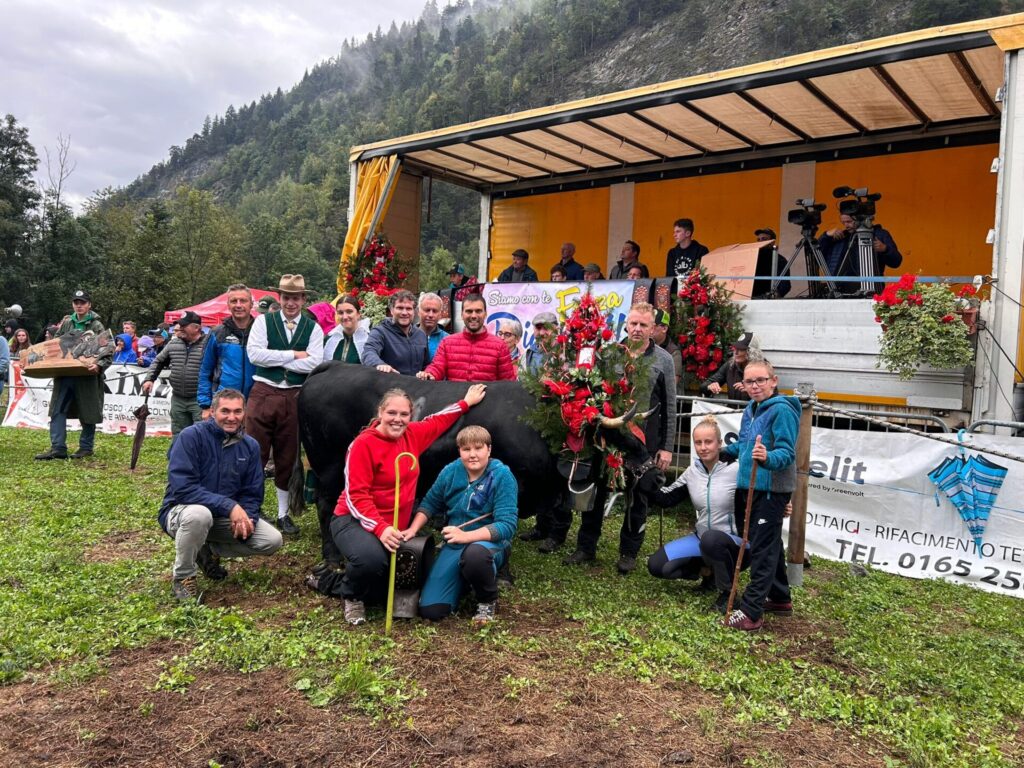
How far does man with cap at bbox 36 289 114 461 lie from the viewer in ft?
30.2

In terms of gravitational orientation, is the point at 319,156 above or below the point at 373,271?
above

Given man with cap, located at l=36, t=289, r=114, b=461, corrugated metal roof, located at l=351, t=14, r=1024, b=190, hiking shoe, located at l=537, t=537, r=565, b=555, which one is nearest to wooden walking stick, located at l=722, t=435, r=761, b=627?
hiking shoe, located at l=537, t=537, r=565, b=555

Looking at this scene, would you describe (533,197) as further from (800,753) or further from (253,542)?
(800,753)

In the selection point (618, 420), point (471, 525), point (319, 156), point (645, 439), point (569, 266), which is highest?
point (319, 156)

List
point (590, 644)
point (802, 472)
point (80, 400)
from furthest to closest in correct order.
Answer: point (80, 400)
point (802, 472)
point (590, 644)

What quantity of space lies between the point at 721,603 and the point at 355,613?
223 centimetres

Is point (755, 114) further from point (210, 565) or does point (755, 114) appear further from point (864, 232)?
point (210, 565)

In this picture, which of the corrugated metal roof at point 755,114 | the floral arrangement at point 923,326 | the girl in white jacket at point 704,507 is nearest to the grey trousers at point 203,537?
the girl in white jacket at point 704,507

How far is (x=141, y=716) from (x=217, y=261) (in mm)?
53126

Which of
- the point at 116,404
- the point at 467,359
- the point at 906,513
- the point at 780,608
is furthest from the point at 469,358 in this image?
the point at 116,404

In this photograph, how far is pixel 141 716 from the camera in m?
2.95

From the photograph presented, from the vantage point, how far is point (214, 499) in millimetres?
4320

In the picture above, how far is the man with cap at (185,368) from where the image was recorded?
23.6ft

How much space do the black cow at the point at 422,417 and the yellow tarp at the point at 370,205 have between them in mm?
6305
